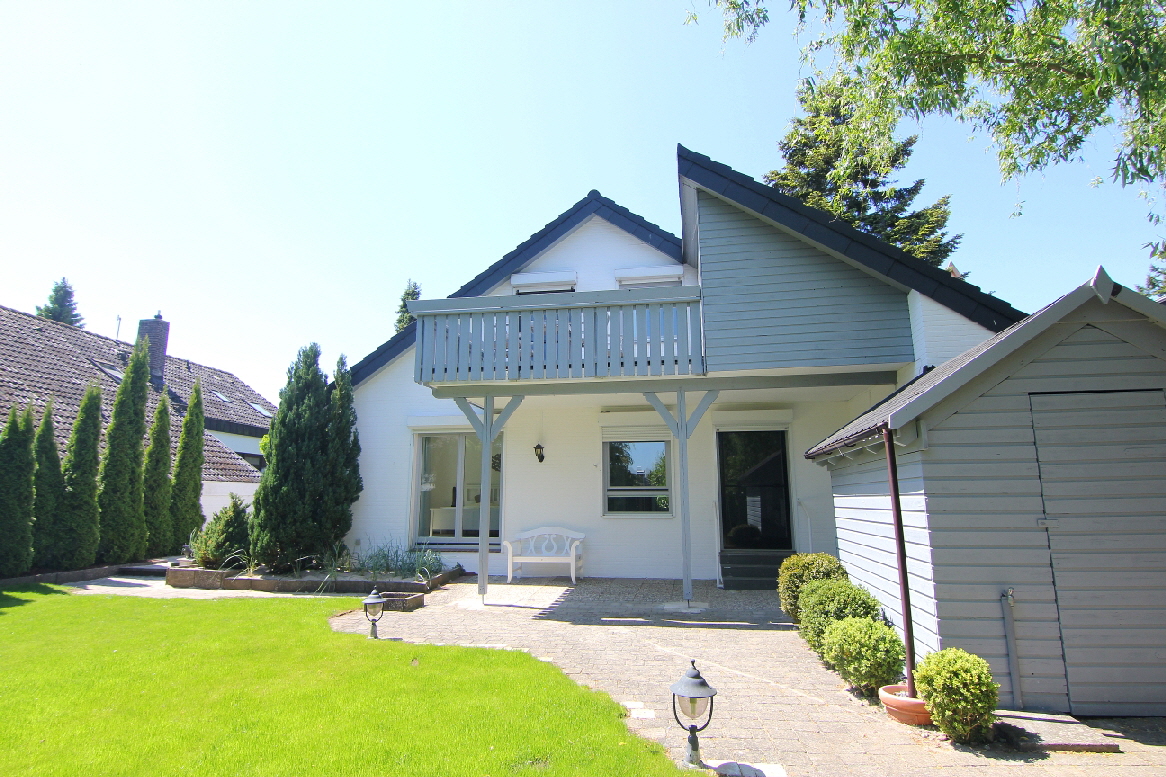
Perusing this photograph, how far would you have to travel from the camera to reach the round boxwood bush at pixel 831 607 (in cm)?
577

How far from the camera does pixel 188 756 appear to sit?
3727 millimetres

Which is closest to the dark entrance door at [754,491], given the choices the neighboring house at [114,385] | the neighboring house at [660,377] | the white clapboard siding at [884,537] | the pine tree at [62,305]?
the neighboring house at [660,377]

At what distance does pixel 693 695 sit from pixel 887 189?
20385mm

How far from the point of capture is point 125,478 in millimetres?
11719

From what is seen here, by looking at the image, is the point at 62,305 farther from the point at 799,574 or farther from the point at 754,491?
Answer: the point at 799,574

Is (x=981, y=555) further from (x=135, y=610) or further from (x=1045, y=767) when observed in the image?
(x=135, y=610)

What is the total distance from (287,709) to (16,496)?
9.03 metres

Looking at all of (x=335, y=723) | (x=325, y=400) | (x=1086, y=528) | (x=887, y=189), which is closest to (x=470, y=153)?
(x=325, y=400)

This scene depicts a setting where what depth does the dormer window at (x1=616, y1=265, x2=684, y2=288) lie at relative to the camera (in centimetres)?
1201

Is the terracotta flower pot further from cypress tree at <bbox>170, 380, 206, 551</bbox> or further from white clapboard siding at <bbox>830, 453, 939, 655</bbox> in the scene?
cypress tree at <bbox>170, 380, 206, 551</bbox>

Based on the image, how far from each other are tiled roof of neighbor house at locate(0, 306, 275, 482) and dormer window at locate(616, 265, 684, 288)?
1124 centimetres

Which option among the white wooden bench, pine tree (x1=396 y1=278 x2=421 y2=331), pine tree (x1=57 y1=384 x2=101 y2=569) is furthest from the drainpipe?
pine tree (x1=396 y1=278 x2=421 y2=331)

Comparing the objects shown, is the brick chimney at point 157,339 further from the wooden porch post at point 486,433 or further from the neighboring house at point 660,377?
the wooden porch post at point 486,433

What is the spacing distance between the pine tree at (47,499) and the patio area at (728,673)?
686cm
